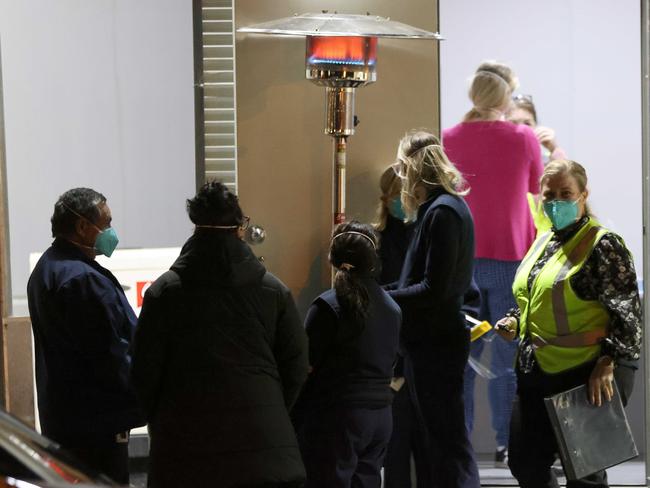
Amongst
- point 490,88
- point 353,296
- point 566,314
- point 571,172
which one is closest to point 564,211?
point 571,172

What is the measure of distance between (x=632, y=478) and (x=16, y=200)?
2.99 m

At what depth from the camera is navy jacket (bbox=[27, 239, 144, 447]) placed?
4430mm

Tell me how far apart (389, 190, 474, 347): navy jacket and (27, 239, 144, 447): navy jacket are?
114 centimetres

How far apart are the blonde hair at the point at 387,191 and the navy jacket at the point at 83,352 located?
1.52m

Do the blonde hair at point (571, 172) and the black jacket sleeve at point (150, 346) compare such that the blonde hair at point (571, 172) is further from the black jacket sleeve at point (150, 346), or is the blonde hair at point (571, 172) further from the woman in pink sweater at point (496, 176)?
the black jacket sleeve at point (150, 346)

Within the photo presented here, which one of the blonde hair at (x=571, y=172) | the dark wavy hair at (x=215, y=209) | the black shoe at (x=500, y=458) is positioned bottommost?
the black shoe at (x=500, y=458)

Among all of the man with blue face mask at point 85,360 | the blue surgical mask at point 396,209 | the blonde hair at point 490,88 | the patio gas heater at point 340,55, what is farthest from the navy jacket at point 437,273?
the man with blue face mask at point 85,360

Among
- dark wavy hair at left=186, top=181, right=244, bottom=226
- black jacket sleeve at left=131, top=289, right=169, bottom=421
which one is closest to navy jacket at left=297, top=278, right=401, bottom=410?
dark wavy hair at left=186, top=181, right=244, bottom=226

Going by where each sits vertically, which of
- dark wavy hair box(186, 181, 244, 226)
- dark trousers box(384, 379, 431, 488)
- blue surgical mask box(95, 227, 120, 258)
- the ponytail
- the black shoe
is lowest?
the black shoe

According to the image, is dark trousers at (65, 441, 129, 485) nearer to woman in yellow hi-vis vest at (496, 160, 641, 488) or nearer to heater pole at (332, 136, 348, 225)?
woman in yellow hi-vis vest at (496, 160, 641, 488)

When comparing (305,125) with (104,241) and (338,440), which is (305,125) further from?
(338,440)

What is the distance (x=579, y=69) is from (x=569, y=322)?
5.27ft

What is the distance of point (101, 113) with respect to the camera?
584cm

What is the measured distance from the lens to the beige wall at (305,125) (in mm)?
5844
